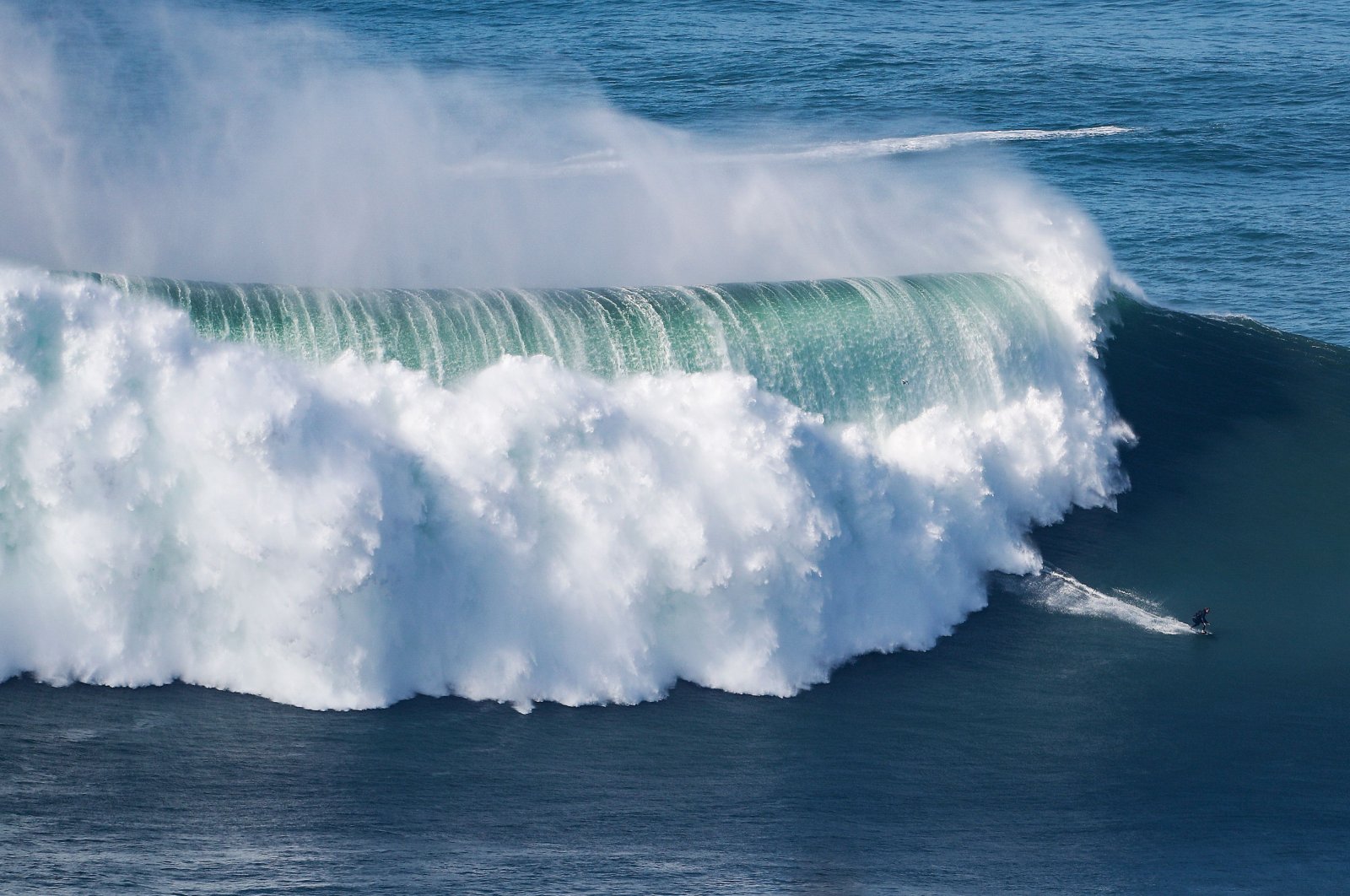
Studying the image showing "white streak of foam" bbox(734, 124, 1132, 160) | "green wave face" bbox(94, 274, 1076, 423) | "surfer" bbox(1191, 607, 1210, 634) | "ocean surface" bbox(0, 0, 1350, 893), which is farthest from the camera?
"white streak of foam" bbox(734, 124, 1132, 160)

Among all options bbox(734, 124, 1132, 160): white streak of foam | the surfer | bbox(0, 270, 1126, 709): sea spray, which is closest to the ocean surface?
bbox(0, 270, 1126, 709): sea spray

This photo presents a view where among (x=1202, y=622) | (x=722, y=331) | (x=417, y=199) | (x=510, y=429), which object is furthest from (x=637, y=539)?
(x=417, y=199)

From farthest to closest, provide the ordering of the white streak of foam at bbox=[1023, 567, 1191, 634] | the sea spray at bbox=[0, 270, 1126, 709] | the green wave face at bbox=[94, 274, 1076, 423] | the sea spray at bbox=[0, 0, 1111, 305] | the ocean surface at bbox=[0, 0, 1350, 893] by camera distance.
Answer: the sea spray at bbox=[0, 0, 1111, 305]
the white streak of foam at bbox=[1023, 567, 1191, 634]
the green wave face at bbox=[94, 274, 1076, 423]
the sea spray at bbox=[0, 270, 1126, 709]
the ocean surface at bbox=[0, 0, 1350, 893]

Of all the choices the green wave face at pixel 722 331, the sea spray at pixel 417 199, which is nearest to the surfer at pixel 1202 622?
the green wave face at pixel 722 331

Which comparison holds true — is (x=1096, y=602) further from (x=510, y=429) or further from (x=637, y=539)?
(x=510, y=429)

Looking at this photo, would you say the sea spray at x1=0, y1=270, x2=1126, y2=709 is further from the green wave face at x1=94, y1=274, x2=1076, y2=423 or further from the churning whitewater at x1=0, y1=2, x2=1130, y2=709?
the green wave face at x1=94, y1=274, x2=1076, y2=423
